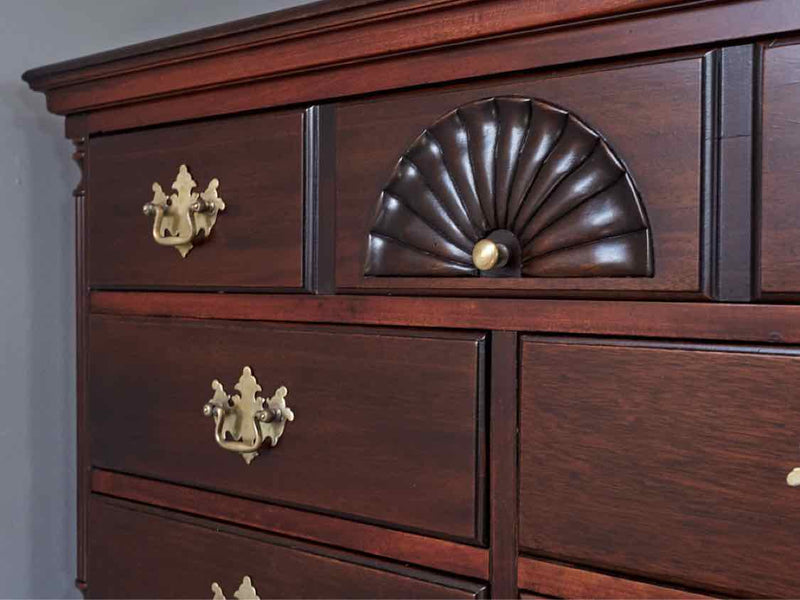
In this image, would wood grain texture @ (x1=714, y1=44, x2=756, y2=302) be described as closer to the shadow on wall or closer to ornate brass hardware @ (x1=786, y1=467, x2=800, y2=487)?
ornate brass hardware @ (x1=786, y1=467, x2=800, y2=487)

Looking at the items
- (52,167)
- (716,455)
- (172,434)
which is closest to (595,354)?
(716,455)

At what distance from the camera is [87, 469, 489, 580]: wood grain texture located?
650 millimetres

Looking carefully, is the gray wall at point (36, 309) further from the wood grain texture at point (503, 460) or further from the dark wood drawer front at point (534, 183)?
the wood grain texture at point (503, 460)

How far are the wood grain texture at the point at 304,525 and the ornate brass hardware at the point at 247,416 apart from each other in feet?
0.18

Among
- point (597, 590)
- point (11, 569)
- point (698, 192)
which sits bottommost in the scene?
point (11, 569)

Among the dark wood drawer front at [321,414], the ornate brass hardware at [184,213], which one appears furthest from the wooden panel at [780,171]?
the ornate brass hardware at [184,213]

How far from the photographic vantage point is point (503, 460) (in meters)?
0.62

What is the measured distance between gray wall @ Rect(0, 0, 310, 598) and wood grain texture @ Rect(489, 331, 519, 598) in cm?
69

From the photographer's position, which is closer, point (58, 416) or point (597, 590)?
point (597, 590)

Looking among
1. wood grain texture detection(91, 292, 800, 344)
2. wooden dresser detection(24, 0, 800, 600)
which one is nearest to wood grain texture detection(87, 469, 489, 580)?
wooden dresser detection(24, 0, 800, 600)

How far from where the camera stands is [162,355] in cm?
82

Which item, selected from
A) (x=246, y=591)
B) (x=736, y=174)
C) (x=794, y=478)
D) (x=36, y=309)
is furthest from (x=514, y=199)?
(x=36, y=309)

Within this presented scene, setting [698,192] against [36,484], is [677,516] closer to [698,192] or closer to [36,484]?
[698,192]

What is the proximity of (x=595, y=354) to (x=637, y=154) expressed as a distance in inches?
5.3
